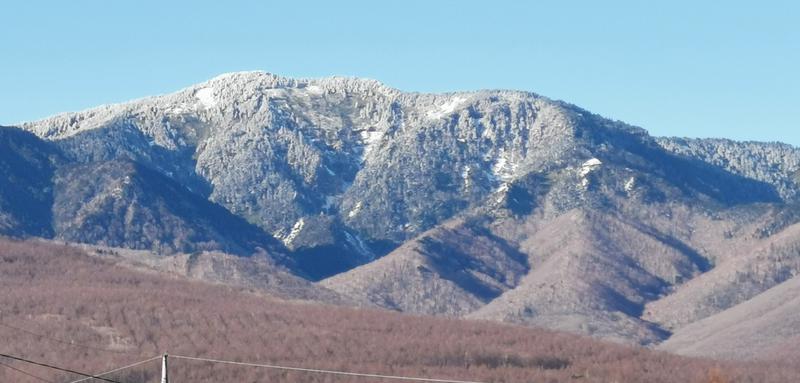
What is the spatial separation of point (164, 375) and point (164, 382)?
0.63 meters

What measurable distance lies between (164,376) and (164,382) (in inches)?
16.0

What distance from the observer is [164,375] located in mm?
89938

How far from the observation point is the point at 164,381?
89.2 metres

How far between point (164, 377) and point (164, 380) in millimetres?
335

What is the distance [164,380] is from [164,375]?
32.9 inches

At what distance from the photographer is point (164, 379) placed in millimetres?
89125

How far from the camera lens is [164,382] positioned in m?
89.4

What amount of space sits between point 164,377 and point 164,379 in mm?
322

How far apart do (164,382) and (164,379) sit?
30cm

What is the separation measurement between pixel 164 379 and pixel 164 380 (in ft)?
0.16

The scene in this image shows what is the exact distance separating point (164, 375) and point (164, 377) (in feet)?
1.66

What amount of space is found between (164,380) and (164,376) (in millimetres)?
583
